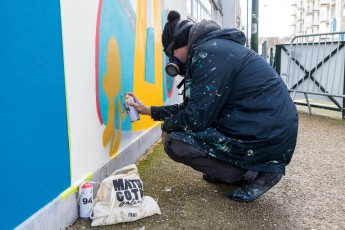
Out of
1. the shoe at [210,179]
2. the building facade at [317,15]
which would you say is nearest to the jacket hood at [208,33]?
the shoe at [210,179]

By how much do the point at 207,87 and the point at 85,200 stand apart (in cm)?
107

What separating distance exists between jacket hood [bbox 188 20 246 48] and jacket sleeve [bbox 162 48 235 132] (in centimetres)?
13

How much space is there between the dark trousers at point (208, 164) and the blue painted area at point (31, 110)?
0.81m

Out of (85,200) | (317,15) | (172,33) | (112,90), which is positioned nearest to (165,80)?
(112,90)

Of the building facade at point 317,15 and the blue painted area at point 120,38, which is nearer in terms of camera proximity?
the blue painted area at point 120,38

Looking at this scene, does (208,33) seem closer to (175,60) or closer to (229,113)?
(175,60)

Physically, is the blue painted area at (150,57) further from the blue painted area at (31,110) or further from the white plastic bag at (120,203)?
the blue painted area at (31,110)

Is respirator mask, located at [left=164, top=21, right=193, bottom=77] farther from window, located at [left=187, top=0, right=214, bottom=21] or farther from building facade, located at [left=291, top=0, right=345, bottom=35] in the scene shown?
building facade, located at [left=291, top=0, right=345, bottom=35]

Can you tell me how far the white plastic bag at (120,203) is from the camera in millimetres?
2141

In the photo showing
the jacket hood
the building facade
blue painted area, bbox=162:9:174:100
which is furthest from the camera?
the building facade

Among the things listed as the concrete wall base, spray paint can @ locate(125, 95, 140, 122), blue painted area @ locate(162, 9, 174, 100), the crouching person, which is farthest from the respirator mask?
blue painted area @ locate(162, 9, 174, 100)

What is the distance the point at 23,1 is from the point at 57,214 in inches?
46.0

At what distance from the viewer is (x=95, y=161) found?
251 centimetres

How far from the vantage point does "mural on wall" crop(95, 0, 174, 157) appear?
2.62 metres
